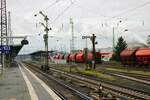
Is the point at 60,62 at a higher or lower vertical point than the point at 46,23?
lower

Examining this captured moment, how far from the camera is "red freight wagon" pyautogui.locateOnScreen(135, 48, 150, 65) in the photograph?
60.6 m

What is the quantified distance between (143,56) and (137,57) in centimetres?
332

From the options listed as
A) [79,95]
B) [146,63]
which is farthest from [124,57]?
[79,95]

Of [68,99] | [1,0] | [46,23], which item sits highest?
[1,0]

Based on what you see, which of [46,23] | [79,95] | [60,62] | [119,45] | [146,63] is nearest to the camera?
[79,95]

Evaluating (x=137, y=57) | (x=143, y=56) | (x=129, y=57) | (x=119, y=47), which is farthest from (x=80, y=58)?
(x=143, y=56)

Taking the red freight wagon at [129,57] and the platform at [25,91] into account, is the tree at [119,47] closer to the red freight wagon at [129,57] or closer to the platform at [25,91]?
the red freight wagon at [129,57]

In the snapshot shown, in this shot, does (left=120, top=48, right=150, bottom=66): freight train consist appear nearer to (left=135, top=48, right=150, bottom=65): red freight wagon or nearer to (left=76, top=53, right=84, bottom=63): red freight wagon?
(left=135, top=48, right=150, bottom=65): red freight wagon

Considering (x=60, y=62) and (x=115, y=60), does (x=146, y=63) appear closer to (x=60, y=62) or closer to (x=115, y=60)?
(x=60, y=62)

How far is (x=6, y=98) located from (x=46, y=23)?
43.7m

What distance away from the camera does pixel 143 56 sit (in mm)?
61781

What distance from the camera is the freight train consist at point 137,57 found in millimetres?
61094

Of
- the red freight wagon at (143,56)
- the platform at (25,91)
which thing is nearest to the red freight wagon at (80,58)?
the red freight wagon at (143,56)

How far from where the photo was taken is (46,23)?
66.9 m
